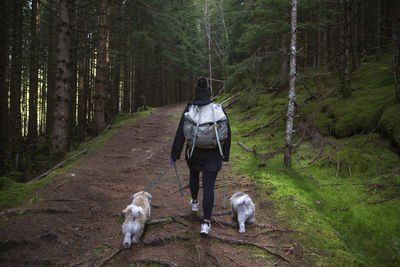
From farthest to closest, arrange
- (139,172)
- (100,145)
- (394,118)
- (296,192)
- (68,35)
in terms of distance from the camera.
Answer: (100,145) < (68,35) < (139,172) < (394,118) < (296,192)

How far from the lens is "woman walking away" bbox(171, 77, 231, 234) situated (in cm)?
331

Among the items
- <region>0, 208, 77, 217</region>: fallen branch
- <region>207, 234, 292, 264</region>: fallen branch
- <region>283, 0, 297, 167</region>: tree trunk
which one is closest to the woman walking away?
<region>207, 234, 292, 264</region>: fallen branch

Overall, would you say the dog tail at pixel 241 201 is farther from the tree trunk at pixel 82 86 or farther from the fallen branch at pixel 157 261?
the tree trunk at pixel 82 86

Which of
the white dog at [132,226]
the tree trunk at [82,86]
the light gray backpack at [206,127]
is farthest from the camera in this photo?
the tree trunk at [82,86]

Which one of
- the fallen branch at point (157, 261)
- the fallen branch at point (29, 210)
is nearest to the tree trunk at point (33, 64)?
the fallen branch at point (29, 210)

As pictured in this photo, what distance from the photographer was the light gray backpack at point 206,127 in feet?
10.8

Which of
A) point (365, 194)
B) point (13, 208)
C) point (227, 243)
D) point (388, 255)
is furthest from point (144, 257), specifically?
point (365, 194)

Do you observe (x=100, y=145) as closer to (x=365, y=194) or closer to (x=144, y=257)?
(x=144, y=257)

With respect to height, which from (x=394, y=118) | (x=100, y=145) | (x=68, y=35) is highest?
(x=68, y=35)

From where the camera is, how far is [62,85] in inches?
301

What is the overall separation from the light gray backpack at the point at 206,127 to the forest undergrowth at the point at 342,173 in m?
1.85

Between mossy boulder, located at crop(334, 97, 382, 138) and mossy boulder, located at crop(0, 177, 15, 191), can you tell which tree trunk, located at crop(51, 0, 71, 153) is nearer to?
mossy boulder, located at crop(0, 177, 15, 191)

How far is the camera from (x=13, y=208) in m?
3.88

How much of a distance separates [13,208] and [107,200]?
1.50 metres
